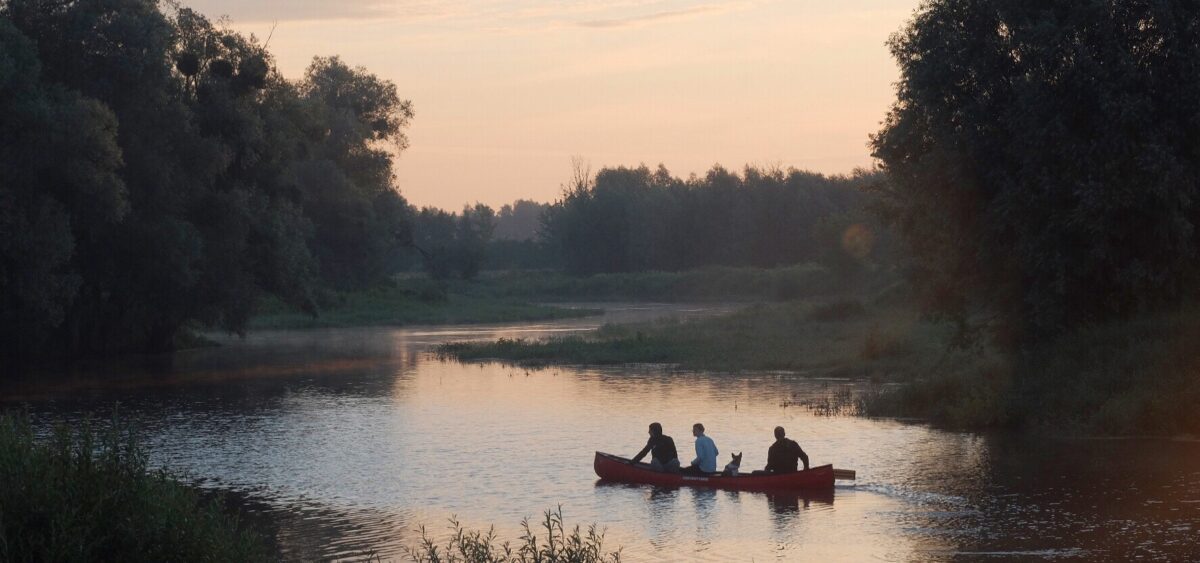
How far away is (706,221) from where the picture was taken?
6368 inches

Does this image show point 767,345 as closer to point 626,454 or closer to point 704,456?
point 626,454

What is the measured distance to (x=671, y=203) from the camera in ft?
538

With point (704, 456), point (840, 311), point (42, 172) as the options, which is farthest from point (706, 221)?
point (704, 456)

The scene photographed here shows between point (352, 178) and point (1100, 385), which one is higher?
point (352, 178)

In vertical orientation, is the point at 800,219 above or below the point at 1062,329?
above

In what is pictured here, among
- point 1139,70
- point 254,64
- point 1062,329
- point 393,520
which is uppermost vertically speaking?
point 254,64

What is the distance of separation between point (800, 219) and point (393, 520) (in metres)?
132

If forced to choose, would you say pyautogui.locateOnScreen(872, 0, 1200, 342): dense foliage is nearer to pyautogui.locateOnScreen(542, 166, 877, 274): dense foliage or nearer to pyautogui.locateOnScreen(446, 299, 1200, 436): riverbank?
pyautogui.locateOnScreen(446, 299, 1200, 436): riverbank

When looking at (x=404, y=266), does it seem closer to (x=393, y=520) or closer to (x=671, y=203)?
(x=671, y=203)

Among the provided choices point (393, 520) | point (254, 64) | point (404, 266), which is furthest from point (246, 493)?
point (404, 266)

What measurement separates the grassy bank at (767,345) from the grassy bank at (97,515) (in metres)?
34.8

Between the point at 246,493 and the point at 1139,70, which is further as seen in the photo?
the point at 1139,70

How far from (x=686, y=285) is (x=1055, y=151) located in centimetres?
10055

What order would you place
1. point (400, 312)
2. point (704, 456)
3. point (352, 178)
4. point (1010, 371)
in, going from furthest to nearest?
point (352, 178), point (400, 312), point (1010, 371), point (704, 456)
